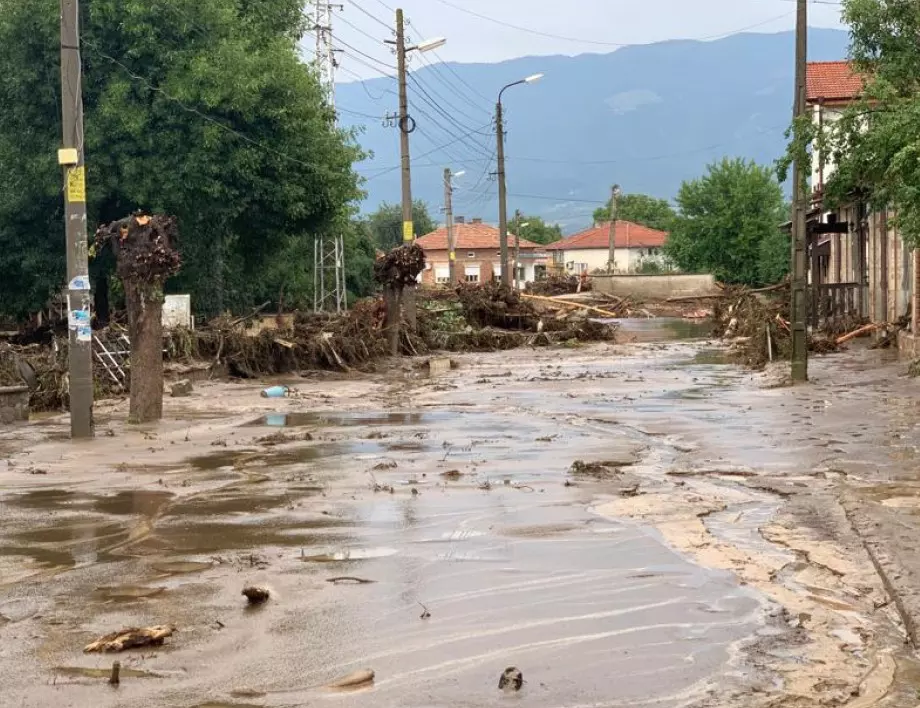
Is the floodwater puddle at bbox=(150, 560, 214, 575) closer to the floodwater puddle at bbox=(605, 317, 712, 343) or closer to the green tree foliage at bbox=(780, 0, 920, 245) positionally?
the green tree foliage at bbox=(780, 0, 920, 245)

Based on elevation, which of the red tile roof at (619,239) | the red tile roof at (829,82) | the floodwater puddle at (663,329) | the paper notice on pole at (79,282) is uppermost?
the red tile roof at (829,82)

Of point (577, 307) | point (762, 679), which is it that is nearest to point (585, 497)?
point (762, 679)

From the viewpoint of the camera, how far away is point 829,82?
45281mm

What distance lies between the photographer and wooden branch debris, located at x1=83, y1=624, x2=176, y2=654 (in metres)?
5.52

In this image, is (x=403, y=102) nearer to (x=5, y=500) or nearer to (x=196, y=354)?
(x=196, y=354)

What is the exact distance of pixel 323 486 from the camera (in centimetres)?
1039

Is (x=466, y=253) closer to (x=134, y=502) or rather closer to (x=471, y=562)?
(x=134, y=502)

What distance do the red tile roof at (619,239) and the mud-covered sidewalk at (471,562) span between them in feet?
373

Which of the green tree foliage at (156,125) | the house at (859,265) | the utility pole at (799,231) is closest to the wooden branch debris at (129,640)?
the utility pole at (799,231)

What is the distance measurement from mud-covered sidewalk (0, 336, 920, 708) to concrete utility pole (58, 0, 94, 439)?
58 cm

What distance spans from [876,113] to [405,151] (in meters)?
18.9

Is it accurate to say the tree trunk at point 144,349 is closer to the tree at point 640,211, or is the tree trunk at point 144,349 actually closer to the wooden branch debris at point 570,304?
the wooden branch debris at point 570,304

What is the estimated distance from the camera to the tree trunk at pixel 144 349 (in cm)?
1603

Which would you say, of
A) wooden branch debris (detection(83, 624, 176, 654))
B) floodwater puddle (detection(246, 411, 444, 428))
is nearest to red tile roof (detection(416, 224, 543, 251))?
floodwater puddle (detection(246, 411, 444, 428))
